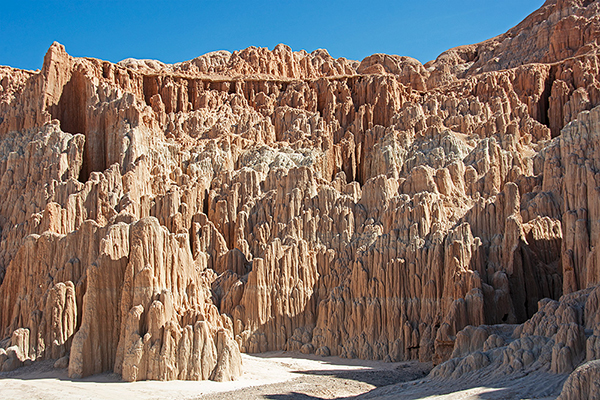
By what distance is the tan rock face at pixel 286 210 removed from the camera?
40.1m

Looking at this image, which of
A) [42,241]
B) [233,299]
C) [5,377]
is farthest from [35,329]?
[233,299]

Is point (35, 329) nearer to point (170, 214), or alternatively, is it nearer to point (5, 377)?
point (5, 377)

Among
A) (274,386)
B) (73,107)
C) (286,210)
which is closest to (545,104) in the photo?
(286,210)

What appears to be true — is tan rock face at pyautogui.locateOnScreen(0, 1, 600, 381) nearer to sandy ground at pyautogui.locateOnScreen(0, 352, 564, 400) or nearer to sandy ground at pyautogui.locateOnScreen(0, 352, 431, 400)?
sandy ground at pyautogui.locateOnScreen(0, 352, 431, 400)

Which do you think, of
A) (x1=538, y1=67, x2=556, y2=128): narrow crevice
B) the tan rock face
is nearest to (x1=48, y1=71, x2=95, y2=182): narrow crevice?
the tan rock face

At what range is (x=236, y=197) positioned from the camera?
60688mm

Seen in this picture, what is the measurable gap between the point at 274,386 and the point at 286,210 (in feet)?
75.1

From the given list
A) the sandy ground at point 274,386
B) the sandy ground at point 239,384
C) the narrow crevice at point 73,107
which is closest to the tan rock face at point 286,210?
the narrow crevice at point 73,107

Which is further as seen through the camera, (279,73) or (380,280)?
(279,73)

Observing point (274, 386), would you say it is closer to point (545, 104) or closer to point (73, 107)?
point (73, 107)

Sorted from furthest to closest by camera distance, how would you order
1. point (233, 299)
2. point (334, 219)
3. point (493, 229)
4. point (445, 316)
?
point (334, 219) → point (233, 299) → point (493, 229) → point (445, 316)

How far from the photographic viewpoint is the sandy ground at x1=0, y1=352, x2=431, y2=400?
34.9m

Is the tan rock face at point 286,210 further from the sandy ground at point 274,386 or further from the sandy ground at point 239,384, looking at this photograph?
the sandy ground at point 274,386

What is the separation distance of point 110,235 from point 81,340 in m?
6.47
